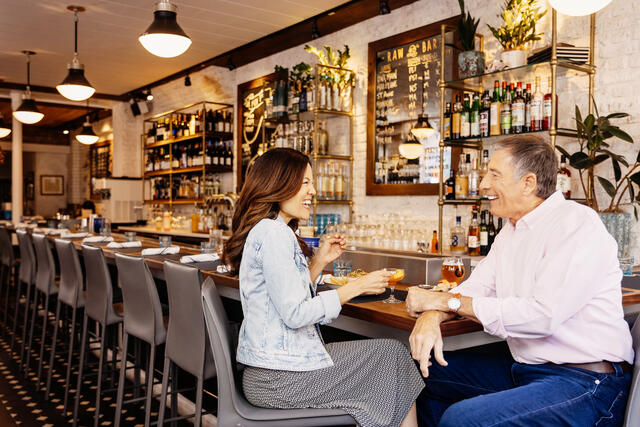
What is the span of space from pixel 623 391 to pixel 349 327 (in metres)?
1.07

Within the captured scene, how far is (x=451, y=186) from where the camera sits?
4.48 m

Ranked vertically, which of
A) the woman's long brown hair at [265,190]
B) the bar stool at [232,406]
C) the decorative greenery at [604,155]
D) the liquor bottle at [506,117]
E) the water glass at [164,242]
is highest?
the liquor bottle at [506,117]

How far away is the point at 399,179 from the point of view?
5258 millimetres

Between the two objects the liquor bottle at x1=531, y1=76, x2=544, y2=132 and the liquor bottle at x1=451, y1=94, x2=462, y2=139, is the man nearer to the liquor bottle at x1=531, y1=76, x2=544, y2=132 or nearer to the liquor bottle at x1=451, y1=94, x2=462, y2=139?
the liquor bottle at x1=531, y1=76, x2=544, y2=132

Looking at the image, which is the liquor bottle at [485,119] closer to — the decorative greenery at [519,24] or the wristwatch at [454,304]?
the decorative greenery at [519,24]

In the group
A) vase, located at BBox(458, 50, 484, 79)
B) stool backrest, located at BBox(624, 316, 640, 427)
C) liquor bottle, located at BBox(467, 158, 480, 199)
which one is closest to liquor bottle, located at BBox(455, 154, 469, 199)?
liquor bottle, located at BBox(467, 158, 480, 199)

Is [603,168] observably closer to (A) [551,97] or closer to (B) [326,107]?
(A) [551,97]

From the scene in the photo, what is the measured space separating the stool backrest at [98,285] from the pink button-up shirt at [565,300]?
241 cm

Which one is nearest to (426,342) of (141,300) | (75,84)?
(141,300)

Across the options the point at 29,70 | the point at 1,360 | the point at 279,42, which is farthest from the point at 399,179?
the point at 29,70

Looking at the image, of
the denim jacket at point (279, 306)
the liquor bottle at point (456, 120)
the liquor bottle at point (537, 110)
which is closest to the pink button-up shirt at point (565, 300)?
the denim jacket at point (279, 306)

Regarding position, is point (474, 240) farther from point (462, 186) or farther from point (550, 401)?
point (550, 401)

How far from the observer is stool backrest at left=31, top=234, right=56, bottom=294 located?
15.0ft

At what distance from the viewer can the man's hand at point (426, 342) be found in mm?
1873
